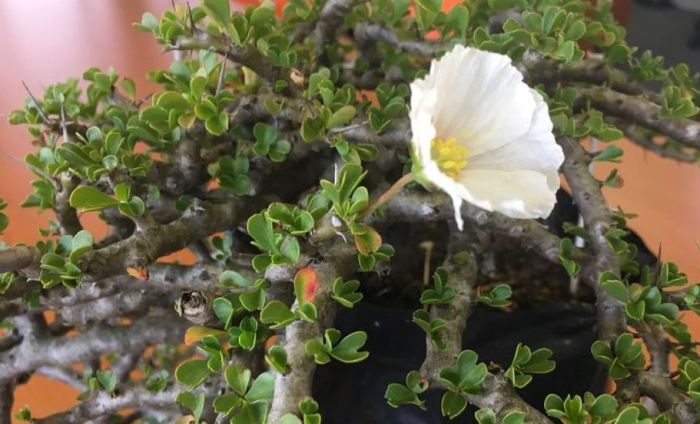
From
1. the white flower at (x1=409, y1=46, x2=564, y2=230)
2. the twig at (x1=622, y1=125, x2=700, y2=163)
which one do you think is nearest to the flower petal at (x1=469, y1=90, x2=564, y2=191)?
the white flower at (x1=409, y1=46, x2=564, y2=230)

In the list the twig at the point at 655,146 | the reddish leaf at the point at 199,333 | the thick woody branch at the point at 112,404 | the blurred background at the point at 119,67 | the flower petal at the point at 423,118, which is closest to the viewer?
the flower petal at the point at 423,118

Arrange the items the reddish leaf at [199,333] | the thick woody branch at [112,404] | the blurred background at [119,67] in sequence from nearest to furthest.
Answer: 1. the reddish leaf at [199,333]
2. the thick woody branch at [112,404]
3. the blurred background at [119,67]

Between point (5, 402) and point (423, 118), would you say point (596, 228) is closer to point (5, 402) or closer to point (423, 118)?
point (423, 118)

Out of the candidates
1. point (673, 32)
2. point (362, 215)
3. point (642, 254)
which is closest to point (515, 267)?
point (642, 254)

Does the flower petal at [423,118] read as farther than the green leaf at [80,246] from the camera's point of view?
No

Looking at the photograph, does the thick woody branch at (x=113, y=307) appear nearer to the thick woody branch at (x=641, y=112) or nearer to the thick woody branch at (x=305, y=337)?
the thick woody branch at (x=305, y=337)

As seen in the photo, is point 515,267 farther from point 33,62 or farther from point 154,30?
point 33,62

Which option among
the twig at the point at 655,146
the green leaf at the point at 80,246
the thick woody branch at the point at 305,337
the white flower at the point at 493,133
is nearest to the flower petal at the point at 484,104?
the white flower at the point at 493,133

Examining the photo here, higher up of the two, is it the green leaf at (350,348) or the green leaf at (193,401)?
the green leaf at (350,348)
